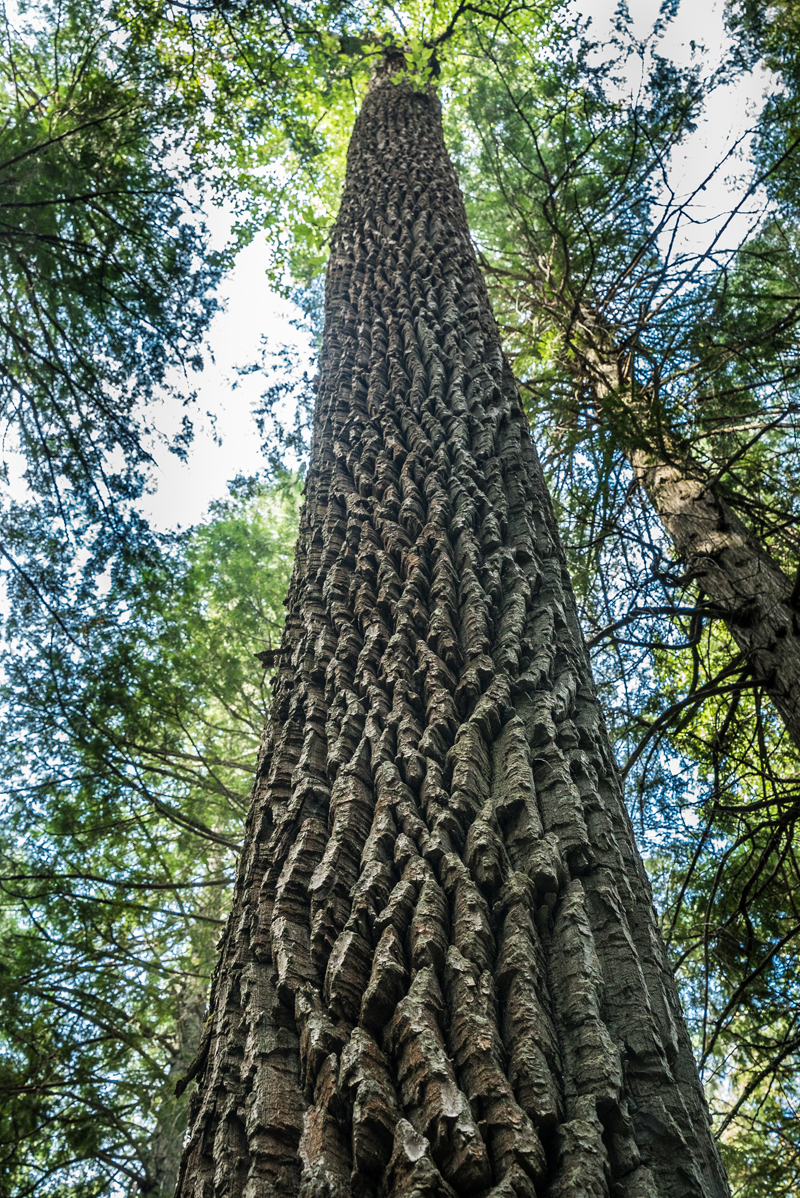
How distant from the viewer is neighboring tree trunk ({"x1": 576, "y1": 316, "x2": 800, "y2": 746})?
3227 millimetres

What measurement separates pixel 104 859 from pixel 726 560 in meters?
4.99

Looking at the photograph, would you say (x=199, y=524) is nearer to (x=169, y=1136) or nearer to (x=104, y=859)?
(x=104, y=859)

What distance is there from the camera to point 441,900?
1.13 meters

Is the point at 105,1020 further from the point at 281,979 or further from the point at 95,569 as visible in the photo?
the point at 281,979

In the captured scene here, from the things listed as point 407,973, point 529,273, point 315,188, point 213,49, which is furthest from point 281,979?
point 315,188

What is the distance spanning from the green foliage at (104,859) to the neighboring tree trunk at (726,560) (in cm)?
349

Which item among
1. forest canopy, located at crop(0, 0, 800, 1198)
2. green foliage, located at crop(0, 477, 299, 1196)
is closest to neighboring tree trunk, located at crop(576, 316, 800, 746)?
forest canopy, located at crop(0, 0, 800, 1198)

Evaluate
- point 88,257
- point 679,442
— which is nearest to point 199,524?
point 88,257

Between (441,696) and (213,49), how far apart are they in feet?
24.6

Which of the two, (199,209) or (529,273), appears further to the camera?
(529,273)

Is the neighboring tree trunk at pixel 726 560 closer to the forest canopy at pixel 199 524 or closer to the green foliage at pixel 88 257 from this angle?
the forest canopy at pixel 199 524

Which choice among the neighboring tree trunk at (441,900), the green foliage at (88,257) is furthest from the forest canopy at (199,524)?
the neighboring tree trunk at (441,900)

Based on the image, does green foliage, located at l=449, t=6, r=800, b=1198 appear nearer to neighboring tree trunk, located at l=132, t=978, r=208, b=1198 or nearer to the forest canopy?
the forest canopy

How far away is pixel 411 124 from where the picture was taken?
16.0 feet
